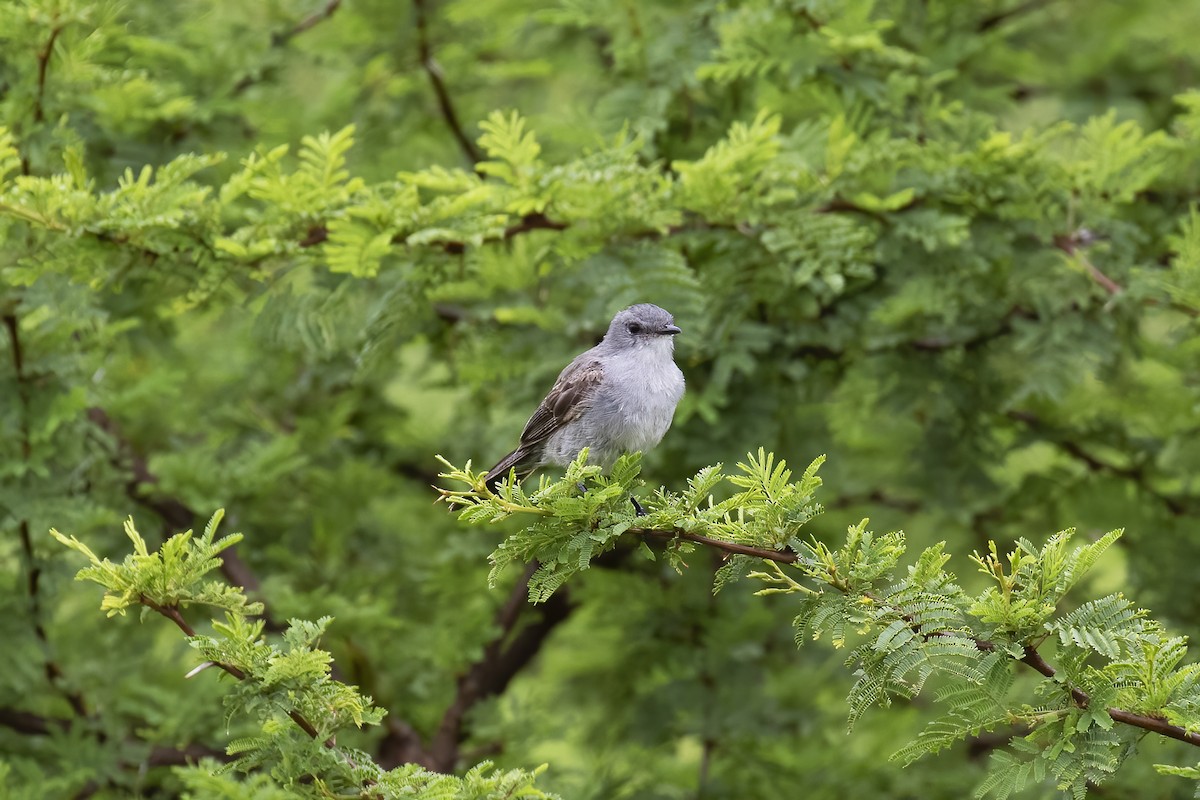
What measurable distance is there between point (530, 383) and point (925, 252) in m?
1.83

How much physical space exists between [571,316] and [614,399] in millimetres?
1998

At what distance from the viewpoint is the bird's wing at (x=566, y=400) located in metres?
4.51

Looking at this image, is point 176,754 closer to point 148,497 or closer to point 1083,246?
point 148,497

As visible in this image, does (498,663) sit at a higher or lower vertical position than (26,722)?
lower

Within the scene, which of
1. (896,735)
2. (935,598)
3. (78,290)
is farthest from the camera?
(896,735)

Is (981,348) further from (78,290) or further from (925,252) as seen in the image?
(78,290)

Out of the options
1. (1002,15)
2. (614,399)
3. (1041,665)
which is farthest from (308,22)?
(1041,665)

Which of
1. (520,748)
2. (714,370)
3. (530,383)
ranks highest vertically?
(714,370)

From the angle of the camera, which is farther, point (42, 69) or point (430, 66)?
point (430, 66)

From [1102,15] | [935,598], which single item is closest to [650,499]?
[935,598]

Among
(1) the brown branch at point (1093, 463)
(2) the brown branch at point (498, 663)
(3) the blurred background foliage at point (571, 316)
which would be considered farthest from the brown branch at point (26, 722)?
(1) the brown branch at point (1093, 463)

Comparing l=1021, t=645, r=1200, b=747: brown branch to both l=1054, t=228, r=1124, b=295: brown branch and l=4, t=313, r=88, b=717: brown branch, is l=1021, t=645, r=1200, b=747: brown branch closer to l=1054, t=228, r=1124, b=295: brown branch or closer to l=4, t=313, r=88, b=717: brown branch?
l=1054, t=228, r=1124, b=295: brown branch

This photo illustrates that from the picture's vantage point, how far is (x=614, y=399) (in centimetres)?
442

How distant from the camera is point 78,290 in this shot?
14.6 ft
